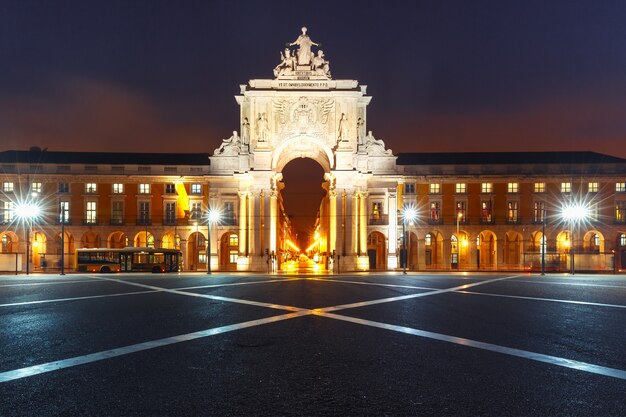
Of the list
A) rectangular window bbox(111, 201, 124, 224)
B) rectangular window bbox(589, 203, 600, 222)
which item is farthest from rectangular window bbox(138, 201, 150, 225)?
rectangular window bbox(589, 203, 600, 222)

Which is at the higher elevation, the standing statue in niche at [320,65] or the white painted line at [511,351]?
the standing statue in niche at [320,65]

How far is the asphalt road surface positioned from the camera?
7426mm

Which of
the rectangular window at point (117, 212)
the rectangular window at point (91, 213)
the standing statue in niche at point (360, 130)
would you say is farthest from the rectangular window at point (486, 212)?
the rectangular window at point (91, 213)

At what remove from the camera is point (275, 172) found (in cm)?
6050

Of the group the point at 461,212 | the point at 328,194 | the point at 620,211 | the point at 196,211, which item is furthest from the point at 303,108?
the point at 620,211

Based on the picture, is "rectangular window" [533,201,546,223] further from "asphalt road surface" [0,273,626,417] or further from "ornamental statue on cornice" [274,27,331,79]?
"asphalt road surface" [0,273,626,417]

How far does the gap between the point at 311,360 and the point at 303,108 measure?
52.0 meters

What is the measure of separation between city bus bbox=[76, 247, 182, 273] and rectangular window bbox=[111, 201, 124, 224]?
12.7 meters

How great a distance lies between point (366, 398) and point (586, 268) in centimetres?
5382

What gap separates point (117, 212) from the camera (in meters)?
65.5

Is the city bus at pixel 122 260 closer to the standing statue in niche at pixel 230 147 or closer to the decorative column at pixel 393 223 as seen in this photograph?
the standing statue in niche at pixel 230 147

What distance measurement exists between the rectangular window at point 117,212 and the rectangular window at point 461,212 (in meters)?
40.3

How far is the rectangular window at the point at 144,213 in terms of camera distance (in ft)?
214

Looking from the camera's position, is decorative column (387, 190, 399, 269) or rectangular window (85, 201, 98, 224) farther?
rectangular window (85, 201, 98, 224)
